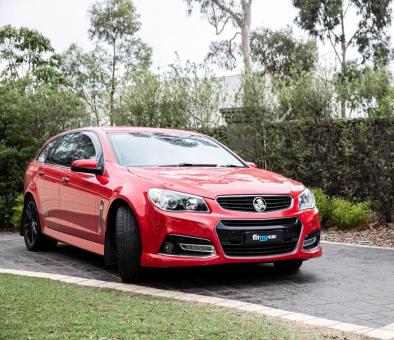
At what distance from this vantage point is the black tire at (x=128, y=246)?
284 inches

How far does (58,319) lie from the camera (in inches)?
216

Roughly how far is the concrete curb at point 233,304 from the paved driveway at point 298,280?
20cm

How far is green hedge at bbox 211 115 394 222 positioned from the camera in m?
12.7

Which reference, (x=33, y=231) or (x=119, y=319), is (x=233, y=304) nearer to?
(x=119, y=319)

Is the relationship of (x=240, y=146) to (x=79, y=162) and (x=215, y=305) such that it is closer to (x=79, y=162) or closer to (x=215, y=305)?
(x=79, y=162)

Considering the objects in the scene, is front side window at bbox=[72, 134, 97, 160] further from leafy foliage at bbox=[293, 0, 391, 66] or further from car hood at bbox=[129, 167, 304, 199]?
leafy foliage at bbox=[293, 0, 391, 66]

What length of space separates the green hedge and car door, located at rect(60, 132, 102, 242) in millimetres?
5791

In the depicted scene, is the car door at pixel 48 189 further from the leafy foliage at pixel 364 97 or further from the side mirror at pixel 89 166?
the leafy foliage at pixel 364 97

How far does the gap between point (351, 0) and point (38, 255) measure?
114 feet

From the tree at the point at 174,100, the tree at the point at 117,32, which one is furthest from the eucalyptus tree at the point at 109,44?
the tree at the point at 174,100

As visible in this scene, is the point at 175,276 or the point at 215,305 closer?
the point at 215,305

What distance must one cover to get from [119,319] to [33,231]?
520 cm

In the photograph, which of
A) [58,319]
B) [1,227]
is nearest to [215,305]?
[58,319]

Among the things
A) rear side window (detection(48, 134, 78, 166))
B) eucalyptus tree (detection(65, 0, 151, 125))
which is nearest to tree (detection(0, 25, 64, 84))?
eucalyptus tree (detection(65, 0, 151, 125))
